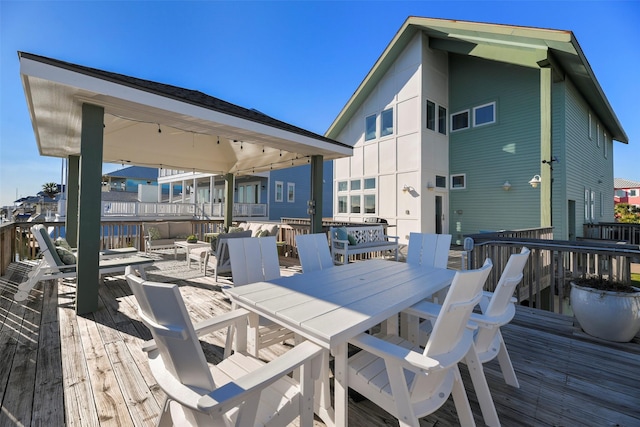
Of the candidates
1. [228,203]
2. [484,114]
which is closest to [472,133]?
[484,114]

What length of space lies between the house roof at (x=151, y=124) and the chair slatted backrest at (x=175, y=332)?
10.8 ft

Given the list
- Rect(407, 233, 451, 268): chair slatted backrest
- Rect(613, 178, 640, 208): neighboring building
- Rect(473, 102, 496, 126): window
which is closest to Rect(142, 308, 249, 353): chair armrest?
Rect(407, 233, 451, 268): chair slatted backrest

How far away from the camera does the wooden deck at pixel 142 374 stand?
71.0 inches

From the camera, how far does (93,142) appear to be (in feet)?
11.6

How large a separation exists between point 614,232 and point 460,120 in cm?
650

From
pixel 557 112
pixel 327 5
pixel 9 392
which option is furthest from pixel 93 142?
pixel 557 112

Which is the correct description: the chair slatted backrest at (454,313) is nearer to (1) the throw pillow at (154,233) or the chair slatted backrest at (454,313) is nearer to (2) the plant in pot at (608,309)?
(2) the plant in pot at (608,309)

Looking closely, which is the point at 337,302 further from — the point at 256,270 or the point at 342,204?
the point at 342,204

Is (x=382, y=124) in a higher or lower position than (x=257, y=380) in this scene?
higher

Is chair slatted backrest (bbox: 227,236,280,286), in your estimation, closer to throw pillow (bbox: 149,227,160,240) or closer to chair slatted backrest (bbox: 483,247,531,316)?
chair slatted backrest (bbox: 483,247,531,316)

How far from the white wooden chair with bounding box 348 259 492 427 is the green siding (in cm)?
864

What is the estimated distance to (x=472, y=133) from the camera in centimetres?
954

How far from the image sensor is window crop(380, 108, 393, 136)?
33.2 feet

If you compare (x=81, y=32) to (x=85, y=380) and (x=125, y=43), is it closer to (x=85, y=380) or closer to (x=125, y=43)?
(x=125, y=43)
